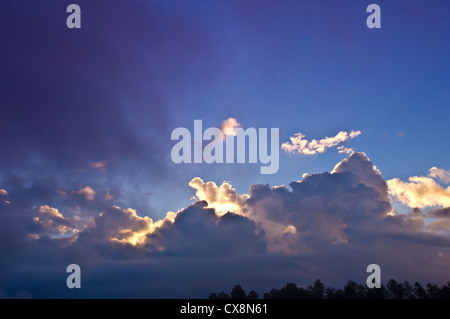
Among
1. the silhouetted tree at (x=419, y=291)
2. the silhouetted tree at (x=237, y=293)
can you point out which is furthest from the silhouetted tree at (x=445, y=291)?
the silhouetted tree at (x=237, y=293)

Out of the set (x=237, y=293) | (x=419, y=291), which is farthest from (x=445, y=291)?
(x=237, y=293)

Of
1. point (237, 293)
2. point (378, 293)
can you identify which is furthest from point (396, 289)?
point (237, 293)

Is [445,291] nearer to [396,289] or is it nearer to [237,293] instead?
[396,289]

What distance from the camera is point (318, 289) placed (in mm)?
153625

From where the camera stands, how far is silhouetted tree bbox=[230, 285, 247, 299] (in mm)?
157625

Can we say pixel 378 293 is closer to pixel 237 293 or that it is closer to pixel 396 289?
pixel 396 289

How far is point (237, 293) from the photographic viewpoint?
6275 inches

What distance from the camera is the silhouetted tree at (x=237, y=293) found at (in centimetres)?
15762

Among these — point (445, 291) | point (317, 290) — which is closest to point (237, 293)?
point (317, 290)

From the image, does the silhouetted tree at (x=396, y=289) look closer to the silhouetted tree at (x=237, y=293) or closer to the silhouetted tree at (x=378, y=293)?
the silhouetted tree at (x=378, y=293)
